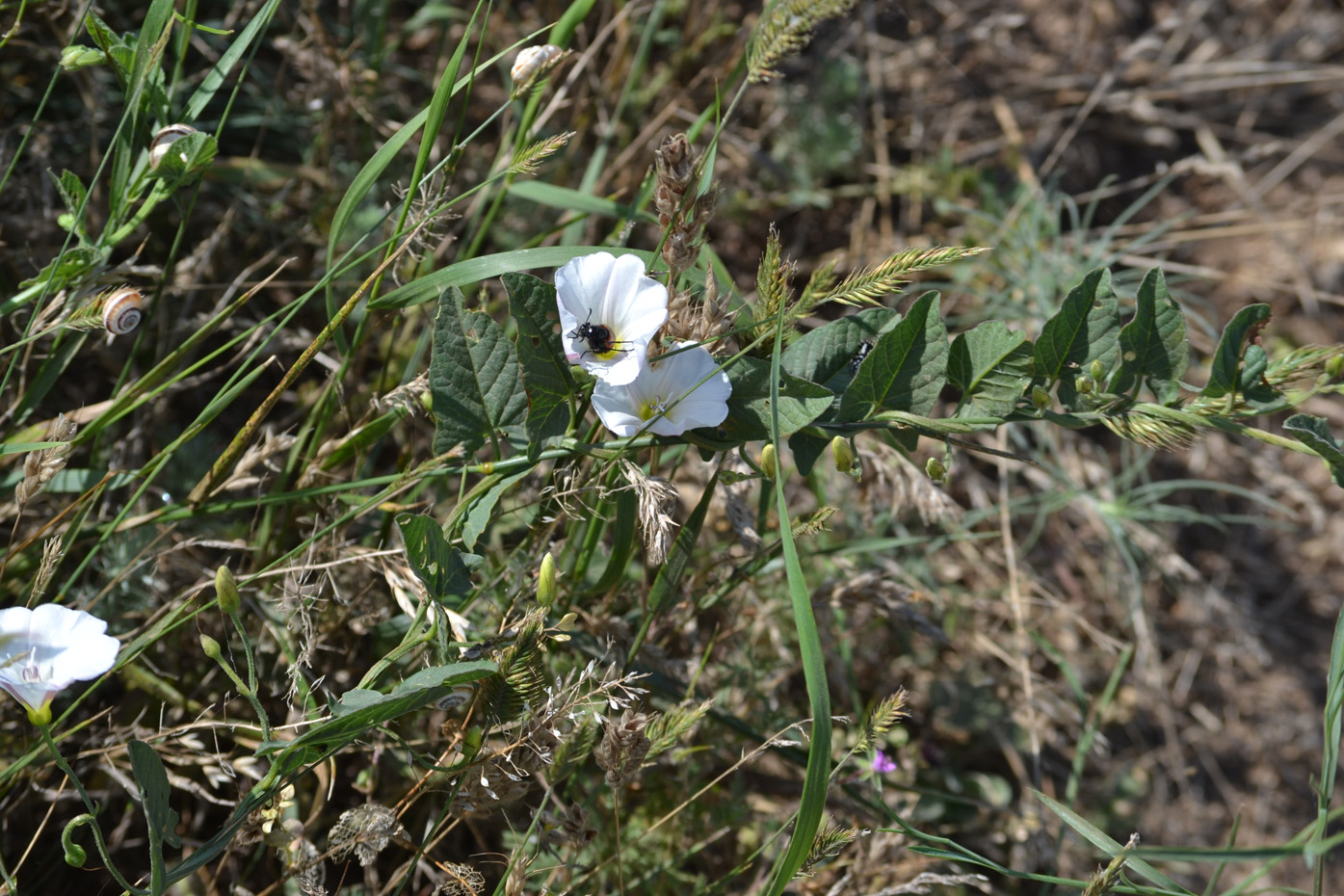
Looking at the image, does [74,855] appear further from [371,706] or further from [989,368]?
[989,368]

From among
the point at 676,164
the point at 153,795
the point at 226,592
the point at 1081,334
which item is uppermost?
the point at 676,164

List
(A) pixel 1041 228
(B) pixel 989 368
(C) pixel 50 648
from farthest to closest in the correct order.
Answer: (A) pixel 1041 228
(B) pixel 989 368
(C) pixel 50 648

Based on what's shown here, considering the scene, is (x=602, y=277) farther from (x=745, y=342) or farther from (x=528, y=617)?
A: (x=528, y=617)

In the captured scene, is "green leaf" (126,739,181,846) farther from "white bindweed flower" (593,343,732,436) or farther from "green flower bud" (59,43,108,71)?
"green flower bud" (59,43,108,71)

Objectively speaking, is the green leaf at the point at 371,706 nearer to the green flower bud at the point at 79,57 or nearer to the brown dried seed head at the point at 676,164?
the brown dried seed head at the point at 676,164

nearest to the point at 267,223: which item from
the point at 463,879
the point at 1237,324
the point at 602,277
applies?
the point at 602,277

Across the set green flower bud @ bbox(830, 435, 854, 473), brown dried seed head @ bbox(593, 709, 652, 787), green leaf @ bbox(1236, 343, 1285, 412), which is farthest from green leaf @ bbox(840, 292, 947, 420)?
brown dried seed head @ bbox(593, 709, 652, 787)

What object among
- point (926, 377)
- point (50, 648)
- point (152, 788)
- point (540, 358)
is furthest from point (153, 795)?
point (926, 377)
